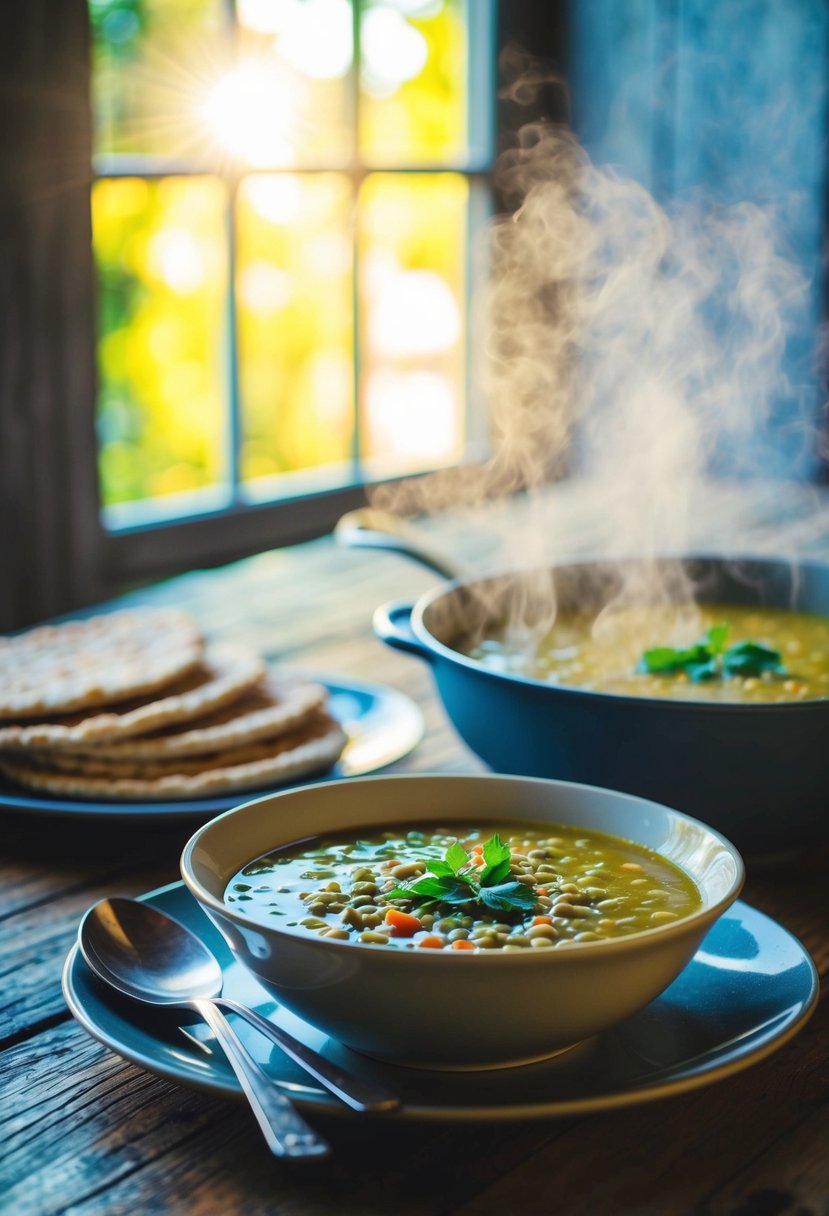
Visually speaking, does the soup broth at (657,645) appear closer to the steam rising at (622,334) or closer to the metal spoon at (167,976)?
the metal spoon at (167,976)

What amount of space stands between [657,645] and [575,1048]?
2.38 feet

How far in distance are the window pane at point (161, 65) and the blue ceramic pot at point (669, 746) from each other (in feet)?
5.91

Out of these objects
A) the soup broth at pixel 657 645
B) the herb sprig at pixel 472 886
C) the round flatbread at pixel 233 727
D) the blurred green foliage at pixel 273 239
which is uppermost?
the blurred green foliage at pixel 273 239

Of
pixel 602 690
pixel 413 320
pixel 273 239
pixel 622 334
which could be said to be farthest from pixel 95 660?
pixel 622 334

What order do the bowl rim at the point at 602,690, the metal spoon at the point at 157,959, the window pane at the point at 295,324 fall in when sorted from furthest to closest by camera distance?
1. the window pane at the point at 295,324
2. the bowl rim at the point at 602,690
3. the metal spoon at the point at 157,959

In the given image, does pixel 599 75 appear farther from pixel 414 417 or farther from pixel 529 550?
pixel 529 550

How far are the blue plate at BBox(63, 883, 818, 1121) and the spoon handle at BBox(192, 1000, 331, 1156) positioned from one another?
15 millimetres

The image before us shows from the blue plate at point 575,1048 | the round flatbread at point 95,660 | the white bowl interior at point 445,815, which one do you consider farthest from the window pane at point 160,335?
the blue plate at point 575,1048

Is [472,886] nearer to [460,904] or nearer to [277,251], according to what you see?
[460,904]

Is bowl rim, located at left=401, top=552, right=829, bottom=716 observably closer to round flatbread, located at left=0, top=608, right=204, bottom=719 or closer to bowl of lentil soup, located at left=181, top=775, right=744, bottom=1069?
bowl of lentil soup, located at left=181, top=775, right=744, bottom=1069

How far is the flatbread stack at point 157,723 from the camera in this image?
1.31 meters

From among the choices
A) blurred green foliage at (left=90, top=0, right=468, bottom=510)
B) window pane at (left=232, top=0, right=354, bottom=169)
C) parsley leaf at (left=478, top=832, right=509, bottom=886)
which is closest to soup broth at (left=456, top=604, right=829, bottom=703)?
parsley leaf at (left=478, top=832, right=509, bottom=886)

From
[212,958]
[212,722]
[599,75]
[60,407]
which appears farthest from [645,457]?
[212,958]

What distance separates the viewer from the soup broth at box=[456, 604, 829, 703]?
1.32 m
